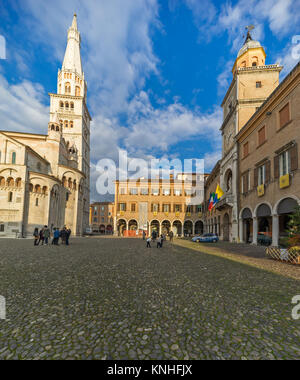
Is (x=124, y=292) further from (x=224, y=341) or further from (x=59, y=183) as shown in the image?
(x=59, y=183)

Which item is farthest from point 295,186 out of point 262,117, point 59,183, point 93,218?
point 93,218

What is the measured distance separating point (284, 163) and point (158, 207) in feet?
129

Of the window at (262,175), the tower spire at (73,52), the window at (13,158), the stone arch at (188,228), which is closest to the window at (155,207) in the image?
the stone arch at (188,228)

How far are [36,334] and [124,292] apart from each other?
237cm

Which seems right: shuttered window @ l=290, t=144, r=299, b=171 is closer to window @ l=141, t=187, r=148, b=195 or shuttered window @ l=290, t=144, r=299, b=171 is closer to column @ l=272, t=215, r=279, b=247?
column @ l=272, t=215, r=279, b=247

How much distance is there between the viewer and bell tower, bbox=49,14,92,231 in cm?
5456

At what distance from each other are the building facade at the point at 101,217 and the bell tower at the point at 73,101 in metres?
32.1

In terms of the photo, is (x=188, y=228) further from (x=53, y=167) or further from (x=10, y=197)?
(x=10, y=197)

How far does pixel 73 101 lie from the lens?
55.9 metres

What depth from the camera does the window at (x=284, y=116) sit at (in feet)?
54.7

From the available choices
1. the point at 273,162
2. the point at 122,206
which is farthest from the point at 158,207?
the point at 273,162

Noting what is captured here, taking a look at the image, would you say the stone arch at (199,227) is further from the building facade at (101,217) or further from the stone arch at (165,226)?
the building facade at (101,217)

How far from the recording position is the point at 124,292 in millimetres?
5184

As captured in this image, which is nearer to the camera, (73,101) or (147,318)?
(147,318)
